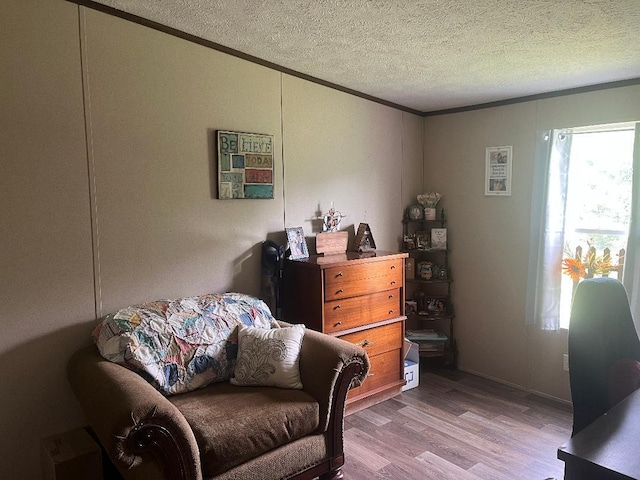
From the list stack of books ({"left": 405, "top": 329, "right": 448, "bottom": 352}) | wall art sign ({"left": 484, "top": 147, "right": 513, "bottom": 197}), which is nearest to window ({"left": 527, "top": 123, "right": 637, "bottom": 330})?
wall art sign ({"left": 484, "top": 147, "right": 513, "bottom": 197})

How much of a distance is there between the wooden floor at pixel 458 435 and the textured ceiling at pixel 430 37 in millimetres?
2371

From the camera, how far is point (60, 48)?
2.20m

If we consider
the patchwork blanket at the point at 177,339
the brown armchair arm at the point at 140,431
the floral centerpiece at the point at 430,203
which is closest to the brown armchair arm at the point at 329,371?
the patchwork blanket at the point at 177,339

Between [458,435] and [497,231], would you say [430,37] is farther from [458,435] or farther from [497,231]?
[458,435]

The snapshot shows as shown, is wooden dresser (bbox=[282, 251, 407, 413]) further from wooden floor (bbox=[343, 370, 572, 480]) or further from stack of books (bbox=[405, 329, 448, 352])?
stack of books (bbox=[405, 329, 448, 352])

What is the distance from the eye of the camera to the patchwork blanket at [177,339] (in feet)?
7.11

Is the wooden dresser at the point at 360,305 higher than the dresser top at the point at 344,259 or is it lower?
lower

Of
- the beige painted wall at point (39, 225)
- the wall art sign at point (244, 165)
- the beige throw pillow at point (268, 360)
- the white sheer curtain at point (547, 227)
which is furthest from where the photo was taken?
the white sheer curtain at point (547, 227)

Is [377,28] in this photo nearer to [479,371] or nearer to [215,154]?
[215,154]

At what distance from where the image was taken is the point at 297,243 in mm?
3207

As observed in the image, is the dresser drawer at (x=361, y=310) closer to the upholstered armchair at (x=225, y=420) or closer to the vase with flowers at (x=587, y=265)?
the upholstered armchair at (x=225, y=420)

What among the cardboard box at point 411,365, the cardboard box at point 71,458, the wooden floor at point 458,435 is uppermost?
the cardboard box at point 71,458

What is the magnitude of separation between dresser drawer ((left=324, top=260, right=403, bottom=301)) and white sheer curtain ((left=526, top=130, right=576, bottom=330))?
1.08 metres

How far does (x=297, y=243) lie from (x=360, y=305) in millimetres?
620
